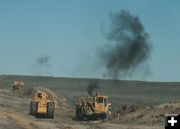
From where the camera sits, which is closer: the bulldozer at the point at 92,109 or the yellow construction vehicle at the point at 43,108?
the yellow construction vehicle at the point at 43,108

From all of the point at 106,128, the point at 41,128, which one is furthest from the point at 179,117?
the point at 106,128

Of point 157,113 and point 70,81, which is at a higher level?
point 70,81

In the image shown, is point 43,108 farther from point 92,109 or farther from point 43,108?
point 92,109

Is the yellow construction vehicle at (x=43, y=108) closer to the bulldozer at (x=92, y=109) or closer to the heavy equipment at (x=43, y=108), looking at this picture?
the heavy equipment at (x=43, y=108)

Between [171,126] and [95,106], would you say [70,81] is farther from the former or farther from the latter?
[171,126]

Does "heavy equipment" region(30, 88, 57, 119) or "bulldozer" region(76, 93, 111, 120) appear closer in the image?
"heavy equipment" region(30, 88, 57, 119)

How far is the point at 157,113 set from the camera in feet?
129

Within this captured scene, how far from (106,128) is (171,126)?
26.4 metres

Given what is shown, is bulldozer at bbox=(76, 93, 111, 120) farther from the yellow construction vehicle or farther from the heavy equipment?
the yellow construction vehicle

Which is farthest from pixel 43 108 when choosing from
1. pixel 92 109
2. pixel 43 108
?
pixel 92 109

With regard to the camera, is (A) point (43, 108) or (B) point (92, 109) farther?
(B) point (92, 109)

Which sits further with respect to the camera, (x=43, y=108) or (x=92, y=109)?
(x=92, y=109)

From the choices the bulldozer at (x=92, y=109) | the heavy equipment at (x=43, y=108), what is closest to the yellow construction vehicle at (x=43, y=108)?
the heavy equipment at (x=43, y=108)

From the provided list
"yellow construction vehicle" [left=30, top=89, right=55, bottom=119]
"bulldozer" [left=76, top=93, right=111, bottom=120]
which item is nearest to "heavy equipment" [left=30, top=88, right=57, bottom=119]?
"yellow construction vehicle" [left=30, top=89, right=55, bottom=119]
